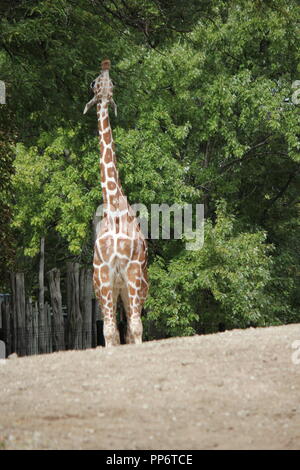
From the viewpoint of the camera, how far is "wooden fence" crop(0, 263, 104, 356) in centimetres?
1997

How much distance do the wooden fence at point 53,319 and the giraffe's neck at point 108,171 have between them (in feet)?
21.6

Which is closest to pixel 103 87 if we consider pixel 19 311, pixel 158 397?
pixel 158 397

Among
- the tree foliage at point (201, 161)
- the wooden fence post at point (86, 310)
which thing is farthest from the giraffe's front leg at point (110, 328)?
the wooden fence post at point (86, 310)

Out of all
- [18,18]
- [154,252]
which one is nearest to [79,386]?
[18,18]

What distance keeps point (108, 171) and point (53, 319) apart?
886cm

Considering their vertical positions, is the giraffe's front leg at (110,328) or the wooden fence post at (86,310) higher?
the wooden fence post at (86,310)

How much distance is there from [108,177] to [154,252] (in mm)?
11665

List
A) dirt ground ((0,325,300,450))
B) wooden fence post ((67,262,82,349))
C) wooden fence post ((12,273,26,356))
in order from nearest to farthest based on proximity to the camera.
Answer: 1. dirt ground ((0,325,300,450))
2. wooden fence post ((12,273,26,356))
3. wooden fence post ((67,262,82,349))

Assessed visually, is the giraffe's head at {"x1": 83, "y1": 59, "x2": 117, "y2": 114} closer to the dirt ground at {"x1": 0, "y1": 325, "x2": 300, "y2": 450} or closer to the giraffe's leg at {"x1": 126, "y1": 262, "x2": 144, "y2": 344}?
the giraffe's leg at {"x1": 126, "y1": 262, "x2": 144, "y2": 344}

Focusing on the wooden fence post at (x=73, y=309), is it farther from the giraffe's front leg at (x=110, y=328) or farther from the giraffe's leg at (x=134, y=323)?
the giraffe's front leg at (x=110, y=328)

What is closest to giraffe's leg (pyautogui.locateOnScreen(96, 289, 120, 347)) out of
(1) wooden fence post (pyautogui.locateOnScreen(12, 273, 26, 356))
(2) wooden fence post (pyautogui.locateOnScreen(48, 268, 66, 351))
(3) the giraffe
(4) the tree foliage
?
(3) the giraffe

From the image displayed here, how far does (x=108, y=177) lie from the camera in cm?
1350

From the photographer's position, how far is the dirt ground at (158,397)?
707 centimetres

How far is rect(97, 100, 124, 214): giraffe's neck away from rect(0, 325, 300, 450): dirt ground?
3.02 metres
